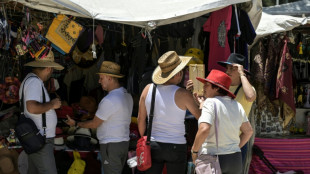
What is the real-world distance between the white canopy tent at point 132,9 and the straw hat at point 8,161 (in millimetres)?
1938

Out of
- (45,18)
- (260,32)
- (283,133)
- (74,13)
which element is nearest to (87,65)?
(45,18)

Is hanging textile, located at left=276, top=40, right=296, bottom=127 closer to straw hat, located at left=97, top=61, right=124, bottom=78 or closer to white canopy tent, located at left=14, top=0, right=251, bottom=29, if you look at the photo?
white canopy tent, located at left=14, top=0, right=251, bottom=29

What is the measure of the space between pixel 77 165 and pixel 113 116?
1.20m

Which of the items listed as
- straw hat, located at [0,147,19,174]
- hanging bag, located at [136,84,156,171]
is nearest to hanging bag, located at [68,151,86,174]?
straw hat, located at [0,147,19,174]

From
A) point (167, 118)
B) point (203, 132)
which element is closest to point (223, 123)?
point (203, 132)

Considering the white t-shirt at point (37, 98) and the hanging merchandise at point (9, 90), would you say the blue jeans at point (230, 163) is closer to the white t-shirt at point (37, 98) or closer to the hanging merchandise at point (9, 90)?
the white t-shirt at point (37, 98)

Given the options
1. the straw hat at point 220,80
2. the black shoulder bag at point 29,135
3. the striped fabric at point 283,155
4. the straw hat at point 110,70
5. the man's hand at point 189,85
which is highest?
the straw hat at point 110,70

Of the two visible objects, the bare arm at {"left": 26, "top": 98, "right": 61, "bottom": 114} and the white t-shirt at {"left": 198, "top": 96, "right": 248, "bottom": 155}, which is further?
the bare arm at {"left": 26, "top": 98, "right": 61, "bottom": 114}

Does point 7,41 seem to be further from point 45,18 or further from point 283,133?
point 283,133

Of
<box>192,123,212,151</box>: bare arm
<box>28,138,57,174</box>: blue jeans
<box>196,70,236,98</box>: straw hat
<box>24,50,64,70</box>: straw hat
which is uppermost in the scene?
<box>24,50,64,70</box>: straw hat

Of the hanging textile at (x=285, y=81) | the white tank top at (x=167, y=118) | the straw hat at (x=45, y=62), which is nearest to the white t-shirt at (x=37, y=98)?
the straw hat at (x=45, y=62)

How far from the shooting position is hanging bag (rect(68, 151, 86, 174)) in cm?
526

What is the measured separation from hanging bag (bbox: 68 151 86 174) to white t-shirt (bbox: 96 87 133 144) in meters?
0.94

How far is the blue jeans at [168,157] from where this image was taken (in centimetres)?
394
